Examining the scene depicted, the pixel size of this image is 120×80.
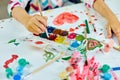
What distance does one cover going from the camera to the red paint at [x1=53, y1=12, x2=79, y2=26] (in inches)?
37.8

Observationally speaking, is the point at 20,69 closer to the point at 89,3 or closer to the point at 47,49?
the point at 47,49

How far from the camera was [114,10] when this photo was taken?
985 mm

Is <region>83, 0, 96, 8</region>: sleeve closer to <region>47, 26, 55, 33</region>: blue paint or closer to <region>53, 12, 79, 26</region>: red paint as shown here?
<region>53, 12, 79, 26</region>: red paint

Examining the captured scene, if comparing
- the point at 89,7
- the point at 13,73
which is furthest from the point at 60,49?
the point at 89,7

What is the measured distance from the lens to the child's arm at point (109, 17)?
86 cm

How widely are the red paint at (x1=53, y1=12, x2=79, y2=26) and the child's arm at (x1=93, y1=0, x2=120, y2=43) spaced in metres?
0.09

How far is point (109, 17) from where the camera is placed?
36.3 inches

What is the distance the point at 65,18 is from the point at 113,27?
195 millimetres

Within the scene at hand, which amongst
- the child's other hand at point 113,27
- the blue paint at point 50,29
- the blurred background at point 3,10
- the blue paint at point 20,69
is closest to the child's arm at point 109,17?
the child's other hand at point 113,27

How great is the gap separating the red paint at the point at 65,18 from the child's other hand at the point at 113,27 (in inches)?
5.3

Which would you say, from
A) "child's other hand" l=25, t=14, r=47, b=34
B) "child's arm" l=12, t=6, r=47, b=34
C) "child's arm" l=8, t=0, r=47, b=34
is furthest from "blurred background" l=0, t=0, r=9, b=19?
"child's other hand" l=25, t=14, r=47, b=34

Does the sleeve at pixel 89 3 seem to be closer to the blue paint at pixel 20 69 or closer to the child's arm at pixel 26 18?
the child's arm at pixel 26 18

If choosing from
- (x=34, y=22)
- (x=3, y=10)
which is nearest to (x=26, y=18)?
(x=34, y=22)

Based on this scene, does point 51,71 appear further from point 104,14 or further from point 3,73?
point 104,14
